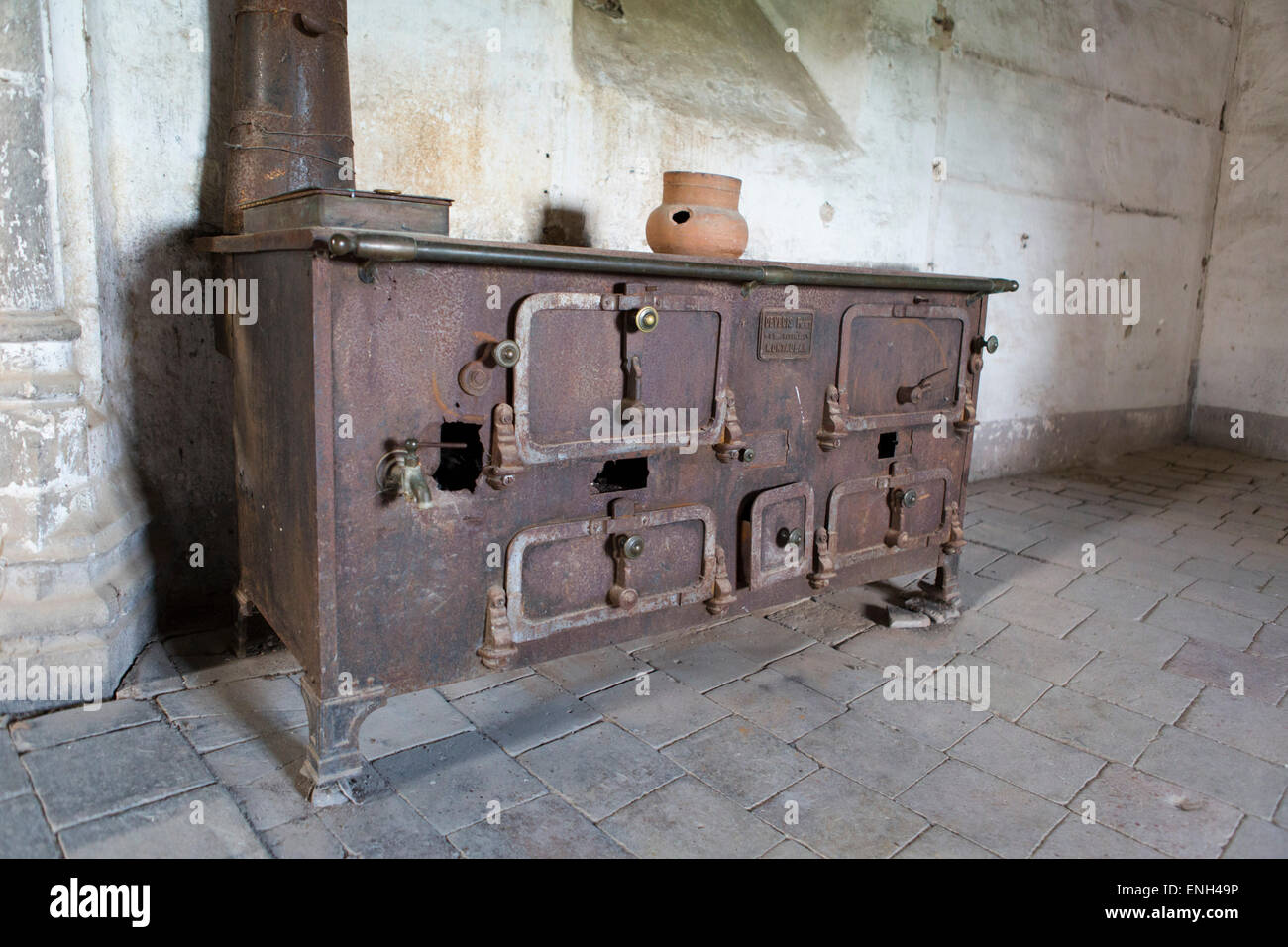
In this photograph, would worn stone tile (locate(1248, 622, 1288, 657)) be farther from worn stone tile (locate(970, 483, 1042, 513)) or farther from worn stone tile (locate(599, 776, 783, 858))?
worn stone tile (locate(599, 776, 783, 858))

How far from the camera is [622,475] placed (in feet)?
7.70

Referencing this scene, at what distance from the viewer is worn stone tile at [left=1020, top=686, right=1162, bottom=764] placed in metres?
2.44

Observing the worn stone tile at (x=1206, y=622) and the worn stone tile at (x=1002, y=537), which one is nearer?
the worn stone tile at (x=1206, y=622)

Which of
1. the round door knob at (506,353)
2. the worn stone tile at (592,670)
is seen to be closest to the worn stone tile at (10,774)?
the worn stone tile at (592,670)

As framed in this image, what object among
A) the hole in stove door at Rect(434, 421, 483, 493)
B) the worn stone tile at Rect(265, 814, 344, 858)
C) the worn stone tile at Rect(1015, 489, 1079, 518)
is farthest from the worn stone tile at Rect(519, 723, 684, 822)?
the worn stone tile at Rect(1015, 489, 1079, 518)

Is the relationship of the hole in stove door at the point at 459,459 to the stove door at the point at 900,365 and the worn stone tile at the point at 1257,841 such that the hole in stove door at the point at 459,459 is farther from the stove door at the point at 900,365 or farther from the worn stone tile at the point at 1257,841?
the worn stone tile at the point at 1257,841

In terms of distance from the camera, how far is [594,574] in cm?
230

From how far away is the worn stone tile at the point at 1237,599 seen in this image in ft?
11.4

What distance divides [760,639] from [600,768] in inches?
40.1

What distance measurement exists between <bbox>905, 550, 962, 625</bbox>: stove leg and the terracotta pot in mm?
1501

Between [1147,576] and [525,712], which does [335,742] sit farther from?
[1147,576]

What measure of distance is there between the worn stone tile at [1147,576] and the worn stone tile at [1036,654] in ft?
2.71

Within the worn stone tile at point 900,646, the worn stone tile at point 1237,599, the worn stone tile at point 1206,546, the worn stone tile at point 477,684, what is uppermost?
the worn stone tile at point 1206,546
